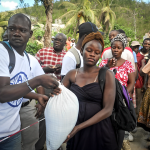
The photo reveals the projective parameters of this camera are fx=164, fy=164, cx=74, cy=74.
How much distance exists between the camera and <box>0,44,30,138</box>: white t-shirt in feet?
4.50

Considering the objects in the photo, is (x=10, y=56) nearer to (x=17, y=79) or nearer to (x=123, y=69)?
(x=17, y=79)

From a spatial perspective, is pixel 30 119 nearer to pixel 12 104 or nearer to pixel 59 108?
pixel 12 104

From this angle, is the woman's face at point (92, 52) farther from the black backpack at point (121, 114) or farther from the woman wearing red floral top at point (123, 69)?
the woman wearing red floral top at point (123, 69)

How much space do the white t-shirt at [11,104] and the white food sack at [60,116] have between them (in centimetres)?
39

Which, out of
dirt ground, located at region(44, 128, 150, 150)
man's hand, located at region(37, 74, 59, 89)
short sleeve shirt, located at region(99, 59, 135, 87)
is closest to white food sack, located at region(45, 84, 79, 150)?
man's hand, located at region(37, 74, 59, 89)

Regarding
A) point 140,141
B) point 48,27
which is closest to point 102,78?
point 140,141

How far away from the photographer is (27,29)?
1.63m

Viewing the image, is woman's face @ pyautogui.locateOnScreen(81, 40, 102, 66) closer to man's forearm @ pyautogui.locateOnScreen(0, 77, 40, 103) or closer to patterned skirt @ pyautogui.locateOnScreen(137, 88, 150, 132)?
man's forearm @ pyautogui.locateOnScreen(0, 77, 40, 103)

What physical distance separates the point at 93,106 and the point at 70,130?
35 cm

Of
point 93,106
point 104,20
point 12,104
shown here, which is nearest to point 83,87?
point 93,106

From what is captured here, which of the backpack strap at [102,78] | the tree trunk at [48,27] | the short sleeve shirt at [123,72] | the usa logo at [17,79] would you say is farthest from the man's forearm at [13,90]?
A: the tree trunk at [48,27]

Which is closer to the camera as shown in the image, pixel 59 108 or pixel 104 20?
pixel 59 108

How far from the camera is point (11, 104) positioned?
59.4 inches

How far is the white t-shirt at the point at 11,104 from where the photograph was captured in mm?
1373
